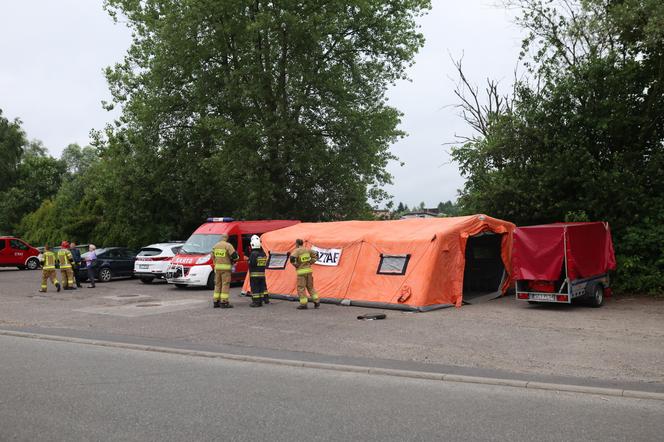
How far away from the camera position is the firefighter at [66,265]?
20469mm

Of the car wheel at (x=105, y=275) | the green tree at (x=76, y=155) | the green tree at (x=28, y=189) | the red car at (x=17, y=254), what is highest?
the green tree at (x=76, y=155)

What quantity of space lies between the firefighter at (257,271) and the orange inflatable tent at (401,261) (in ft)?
5.50

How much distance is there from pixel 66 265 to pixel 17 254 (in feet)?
49.6

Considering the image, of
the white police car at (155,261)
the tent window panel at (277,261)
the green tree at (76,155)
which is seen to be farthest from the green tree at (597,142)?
the green tree at (76,155)

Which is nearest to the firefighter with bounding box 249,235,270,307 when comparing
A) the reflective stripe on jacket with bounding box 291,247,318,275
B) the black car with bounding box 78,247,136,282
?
the reflective stripe on jacket with bounding box 291,247,318,275

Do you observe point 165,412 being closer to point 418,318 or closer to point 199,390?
point 199,390

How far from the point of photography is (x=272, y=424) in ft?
18.1

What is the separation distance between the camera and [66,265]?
2056 cm

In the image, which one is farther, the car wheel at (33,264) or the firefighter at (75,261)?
the car wheel at (33,264)

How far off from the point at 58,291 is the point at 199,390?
15.7 meters

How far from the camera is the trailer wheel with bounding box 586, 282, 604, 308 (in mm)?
14805

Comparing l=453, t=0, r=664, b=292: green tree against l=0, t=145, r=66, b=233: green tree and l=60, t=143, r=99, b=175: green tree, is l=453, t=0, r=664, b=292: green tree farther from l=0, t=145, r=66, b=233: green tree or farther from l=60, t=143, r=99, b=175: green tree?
l=60, t=143, r=99, b=175: green tree

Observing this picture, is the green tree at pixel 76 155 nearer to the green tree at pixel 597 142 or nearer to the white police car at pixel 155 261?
the white police car at pixel 155 261

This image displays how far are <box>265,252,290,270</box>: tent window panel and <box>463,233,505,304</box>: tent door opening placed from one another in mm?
5517
